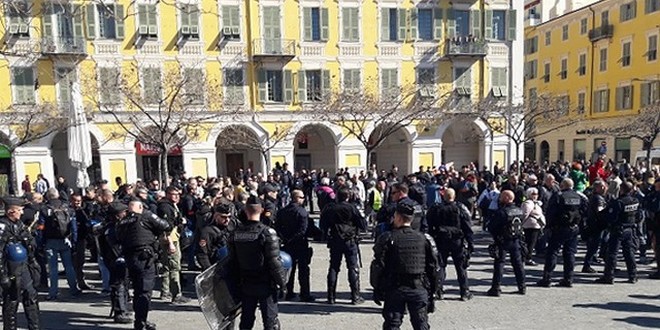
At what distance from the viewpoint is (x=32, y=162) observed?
22.9 m

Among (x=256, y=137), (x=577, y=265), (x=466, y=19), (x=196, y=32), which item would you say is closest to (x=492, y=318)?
(x=577, y=265)

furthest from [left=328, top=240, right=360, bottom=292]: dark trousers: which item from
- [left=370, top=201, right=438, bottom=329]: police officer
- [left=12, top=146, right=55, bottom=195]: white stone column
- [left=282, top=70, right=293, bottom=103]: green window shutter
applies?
[left=12, top=146, right=55, bottom=195]: white stone column

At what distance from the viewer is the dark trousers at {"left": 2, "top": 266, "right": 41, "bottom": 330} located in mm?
5457

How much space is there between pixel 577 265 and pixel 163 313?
25.7 ft

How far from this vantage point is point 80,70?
74.1 feet

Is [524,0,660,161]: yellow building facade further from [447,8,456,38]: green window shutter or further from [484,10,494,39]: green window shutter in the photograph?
[447,8,456,38]: green window shutter

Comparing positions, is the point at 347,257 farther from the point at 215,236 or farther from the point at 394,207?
the point at 215,236

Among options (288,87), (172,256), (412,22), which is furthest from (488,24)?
(172,256)

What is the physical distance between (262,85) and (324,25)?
4.77 m

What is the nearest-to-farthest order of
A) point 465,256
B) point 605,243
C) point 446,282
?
point 465,256 < point 446,282 < point 605,243

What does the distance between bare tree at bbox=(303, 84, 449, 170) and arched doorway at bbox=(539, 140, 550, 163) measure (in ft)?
68.4

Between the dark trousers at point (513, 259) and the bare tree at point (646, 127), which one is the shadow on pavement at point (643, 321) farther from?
the bare tree at point (646, 127)

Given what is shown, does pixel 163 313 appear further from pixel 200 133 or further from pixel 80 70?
pixel 80 70

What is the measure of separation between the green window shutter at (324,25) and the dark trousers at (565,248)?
19.8 m
